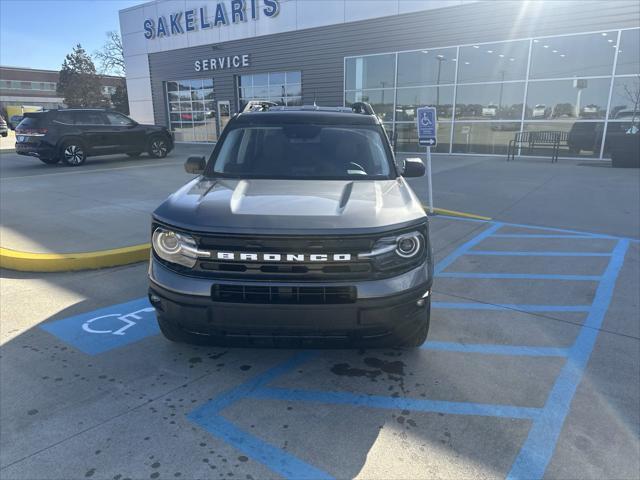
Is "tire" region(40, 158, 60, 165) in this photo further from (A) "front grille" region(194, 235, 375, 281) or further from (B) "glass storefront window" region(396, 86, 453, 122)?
(A) "front grille" region(194, 235, 375, 281)

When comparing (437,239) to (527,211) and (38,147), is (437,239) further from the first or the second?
(38,147)

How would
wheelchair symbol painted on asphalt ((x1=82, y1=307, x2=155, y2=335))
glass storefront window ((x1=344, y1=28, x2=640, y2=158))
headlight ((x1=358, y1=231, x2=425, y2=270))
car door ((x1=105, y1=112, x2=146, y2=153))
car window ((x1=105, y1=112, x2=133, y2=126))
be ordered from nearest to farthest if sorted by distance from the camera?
headlight ((x1=358, y1=231, x2=425, y2=270)) → wheelchair symbol painted on asphalt ((x1=82, y1=307, x2=155, y2=335)) → glass storefront window ((x1=344, y1=28, x2=640, y2=158)) → car window ((x1=105, y1=112, x2=133, y2=126)) → car door ((x1=105, y1=112, x2=146, y2=153))

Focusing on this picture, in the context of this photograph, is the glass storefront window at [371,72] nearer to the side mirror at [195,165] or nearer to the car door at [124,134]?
the car door at [124,134]

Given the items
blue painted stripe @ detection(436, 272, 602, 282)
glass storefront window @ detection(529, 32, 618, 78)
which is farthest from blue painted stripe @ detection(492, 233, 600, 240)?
glass storefront window @ detection(529, 32, 618, 78)

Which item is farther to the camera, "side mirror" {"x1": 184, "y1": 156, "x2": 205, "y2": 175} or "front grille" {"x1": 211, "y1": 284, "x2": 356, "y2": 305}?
"side mirror" {"x1": 184, "y1": 156, "x2": 205, "y2": 175}

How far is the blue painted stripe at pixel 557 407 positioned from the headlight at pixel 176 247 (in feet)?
6.89

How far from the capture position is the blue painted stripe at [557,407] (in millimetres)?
2328

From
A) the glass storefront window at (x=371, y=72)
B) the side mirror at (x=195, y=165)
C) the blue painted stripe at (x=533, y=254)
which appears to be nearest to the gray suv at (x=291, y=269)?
the side mirror at (x=195, y=165)

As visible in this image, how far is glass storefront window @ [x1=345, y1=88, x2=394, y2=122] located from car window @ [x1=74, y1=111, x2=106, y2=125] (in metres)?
10.6

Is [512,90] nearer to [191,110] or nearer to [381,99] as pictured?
[381,99]

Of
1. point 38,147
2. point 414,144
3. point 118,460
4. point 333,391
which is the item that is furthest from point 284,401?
point 414,144

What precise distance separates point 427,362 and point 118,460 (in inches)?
82.2

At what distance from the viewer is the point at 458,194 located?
32.5ft

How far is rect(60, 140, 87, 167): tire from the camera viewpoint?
557 inches
